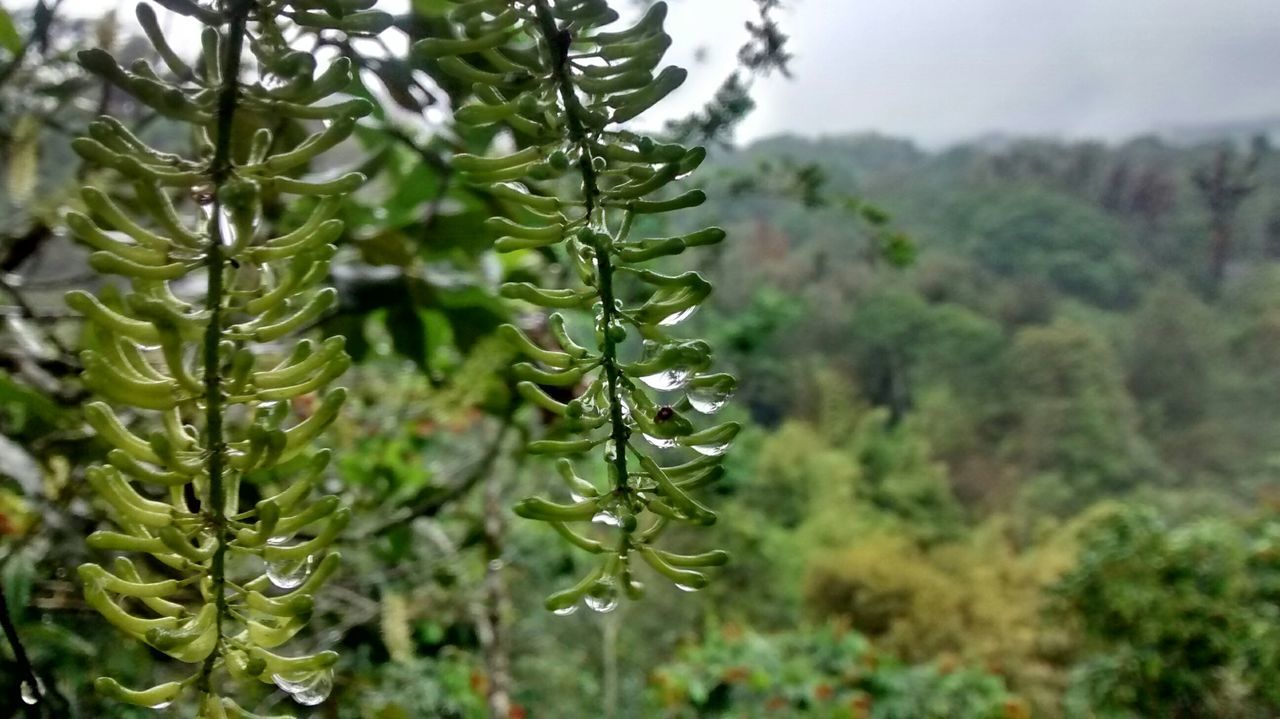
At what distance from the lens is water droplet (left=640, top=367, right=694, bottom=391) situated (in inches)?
7.8

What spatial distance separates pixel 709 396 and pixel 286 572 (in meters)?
0.10

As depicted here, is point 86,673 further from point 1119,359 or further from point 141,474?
point 1119,359

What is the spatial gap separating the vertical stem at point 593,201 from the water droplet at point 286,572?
69 mm

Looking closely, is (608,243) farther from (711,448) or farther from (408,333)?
(408,333)

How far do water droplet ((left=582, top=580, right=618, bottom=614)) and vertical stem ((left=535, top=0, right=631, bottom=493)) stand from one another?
0.07ft

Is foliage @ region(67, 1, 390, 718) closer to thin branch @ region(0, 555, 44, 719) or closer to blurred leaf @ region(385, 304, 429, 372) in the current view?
thin branch @ region(0, 555, 44, 719)

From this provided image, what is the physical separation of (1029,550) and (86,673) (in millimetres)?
4480

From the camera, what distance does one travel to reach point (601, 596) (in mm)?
205

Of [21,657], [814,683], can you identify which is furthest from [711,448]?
[814,683]

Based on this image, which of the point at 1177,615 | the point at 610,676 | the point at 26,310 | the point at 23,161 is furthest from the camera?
the point at 610,676

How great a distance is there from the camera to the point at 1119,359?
496 centimetres

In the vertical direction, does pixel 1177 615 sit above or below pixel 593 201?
below

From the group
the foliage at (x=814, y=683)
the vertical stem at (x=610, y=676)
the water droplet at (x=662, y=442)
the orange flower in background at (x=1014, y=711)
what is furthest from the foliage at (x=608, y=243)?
the orange flower in background at (x=1014, y=711)

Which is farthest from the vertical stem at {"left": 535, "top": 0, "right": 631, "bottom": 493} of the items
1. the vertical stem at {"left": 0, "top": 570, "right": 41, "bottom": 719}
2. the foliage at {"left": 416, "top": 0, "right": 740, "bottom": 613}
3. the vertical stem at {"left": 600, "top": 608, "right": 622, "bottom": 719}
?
the vertical stem at {"left": 600, "top": 608, "right": 622, "bottom": 719}
